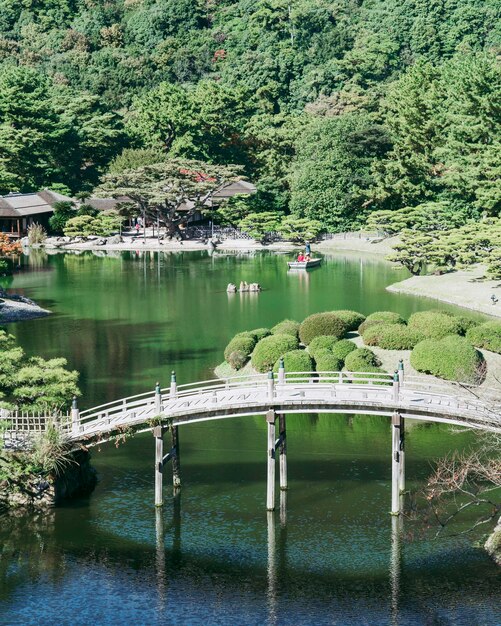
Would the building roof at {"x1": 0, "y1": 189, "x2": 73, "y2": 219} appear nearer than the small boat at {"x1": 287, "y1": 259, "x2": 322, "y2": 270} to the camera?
No

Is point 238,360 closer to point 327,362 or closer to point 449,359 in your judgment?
point 327,362

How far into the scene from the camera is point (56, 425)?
4100 centimetres

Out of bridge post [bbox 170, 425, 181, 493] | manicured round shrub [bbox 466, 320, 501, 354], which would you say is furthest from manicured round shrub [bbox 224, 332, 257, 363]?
bridge post [bbox 170, 425, 181, 493]

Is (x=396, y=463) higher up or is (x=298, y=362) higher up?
(x=298, y=362)

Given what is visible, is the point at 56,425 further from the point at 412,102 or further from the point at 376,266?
the point at 412,102

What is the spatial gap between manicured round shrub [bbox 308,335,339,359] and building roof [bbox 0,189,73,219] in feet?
219

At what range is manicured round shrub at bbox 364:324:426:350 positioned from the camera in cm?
5528

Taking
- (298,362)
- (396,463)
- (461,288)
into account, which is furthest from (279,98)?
(396,463)

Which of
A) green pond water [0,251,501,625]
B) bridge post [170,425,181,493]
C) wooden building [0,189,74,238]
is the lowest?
green pond water [0,251,501,625]

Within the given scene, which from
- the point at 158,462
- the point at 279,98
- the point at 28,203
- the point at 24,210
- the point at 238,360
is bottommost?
the point at 158,462

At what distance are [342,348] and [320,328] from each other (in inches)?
107

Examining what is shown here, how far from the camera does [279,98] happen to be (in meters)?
162

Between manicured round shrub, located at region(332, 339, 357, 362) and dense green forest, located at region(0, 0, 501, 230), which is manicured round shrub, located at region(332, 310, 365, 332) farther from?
dense green forest, located at region(0, 0, 501, 230)

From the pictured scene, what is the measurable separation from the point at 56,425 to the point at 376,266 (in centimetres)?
6004
